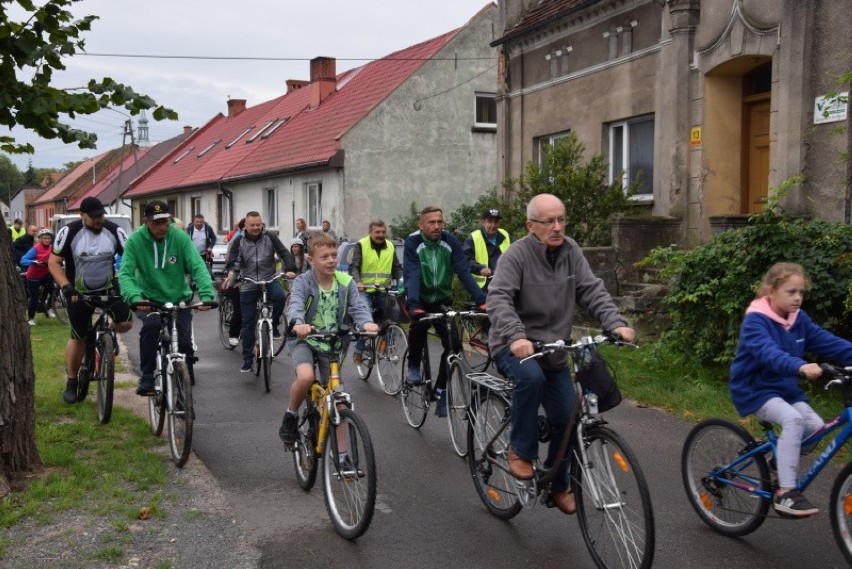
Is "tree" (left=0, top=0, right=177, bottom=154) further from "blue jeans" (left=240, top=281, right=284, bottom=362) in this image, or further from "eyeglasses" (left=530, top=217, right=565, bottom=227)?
"blue jeans" (left=240, top=281, right=284, bottom=362)

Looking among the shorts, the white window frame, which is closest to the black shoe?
the shorts

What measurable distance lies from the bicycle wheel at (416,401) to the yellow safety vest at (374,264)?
2.18m

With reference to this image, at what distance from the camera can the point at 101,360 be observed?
8.39 m

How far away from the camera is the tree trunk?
20.3 feet

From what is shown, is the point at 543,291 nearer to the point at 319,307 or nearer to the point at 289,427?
the point at 319,307

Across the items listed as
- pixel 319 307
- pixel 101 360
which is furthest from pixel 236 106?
pixel 319 307

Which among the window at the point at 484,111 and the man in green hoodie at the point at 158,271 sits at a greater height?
the window at the point at 484,111

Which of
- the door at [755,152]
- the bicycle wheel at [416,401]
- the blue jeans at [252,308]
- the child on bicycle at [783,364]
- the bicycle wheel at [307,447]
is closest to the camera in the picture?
the child on bicycle at [783,364]

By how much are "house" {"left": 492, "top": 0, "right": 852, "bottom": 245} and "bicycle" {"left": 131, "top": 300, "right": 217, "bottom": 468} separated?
24.8 ft

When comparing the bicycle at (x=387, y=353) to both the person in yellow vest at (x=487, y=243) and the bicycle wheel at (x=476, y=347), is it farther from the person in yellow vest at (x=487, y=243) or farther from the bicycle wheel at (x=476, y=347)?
the person in yellow vest at (x=487, y=243)

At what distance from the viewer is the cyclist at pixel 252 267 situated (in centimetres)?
1129

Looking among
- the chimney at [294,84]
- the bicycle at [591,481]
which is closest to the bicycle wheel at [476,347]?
the bicycle at [591,481]

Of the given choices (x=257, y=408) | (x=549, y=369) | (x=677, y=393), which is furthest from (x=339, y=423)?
(x=677, y=393)

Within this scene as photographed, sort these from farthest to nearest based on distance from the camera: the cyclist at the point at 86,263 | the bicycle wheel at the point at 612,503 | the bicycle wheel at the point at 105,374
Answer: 1. the cyclist at the point at 86,263
2. the bicycle wheel at the point at 105,374
3. the bicycle wheel at the point at 612,503
